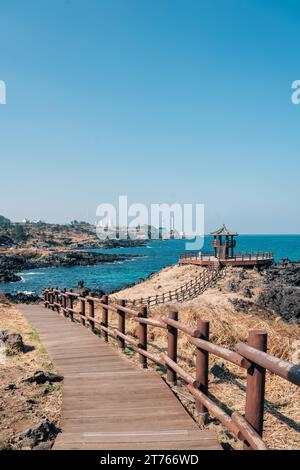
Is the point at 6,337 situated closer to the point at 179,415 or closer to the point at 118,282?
the point at 179,415

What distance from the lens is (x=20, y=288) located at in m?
50.8

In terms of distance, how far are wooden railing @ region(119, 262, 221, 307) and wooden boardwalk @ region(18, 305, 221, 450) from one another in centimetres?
2202

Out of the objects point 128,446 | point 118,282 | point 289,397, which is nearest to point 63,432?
point 128,446

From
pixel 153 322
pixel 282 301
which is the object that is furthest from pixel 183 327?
pixel 282 301

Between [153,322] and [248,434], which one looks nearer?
[248,434]

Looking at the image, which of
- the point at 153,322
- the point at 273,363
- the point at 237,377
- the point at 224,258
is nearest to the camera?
the point at 273,363

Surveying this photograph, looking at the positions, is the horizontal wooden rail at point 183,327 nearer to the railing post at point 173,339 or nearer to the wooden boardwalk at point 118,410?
the railing post at point 173,339

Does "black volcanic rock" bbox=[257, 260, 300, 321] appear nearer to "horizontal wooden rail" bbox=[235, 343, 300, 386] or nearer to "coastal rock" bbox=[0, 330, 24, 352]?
"coastal rock" bbox=[0, 330, 24, 352]

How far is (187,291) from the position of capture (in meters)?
36.0

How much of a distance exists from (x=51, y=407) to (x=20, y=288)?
47.6m

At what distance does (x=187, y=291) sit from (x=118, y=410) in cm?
3091

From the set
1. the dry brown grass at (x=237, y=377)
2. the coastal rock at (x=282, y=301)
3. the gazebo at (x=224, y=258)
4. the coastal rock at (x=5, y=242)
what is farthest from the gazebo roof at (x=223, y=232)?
the coastal rock at (x=5, y=242)

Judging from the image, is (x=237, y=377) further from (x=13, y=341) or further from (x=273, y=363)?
(x=13, y=341)

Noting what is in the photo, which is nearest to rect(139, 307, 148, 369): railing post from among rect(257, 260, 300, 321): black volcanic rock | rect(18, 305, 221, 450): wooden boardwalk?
rect(18, 305, 221, 450): wooden boardwalk
